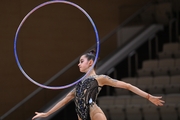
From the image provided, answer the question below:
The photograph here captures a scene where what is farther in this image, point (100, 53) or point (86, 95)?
point (100, 53)

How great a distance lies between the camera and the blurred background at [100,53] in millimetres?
10688

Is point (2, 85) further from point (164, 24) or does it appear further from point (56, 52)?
point (164, 24)

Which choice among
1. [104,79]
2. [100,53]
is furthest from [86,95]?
[100,53]

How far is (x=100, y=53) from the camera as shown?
39.4ft

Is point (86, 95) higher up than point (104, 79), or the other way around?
point (104, 79)

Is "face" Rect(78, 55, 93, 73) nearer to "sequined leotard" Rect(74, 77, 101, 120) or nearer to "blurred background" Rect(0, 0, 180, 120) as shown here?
"sequined leotard" Rect(74, 77, 101, 120)

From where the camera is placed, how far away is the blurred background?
1069 cm

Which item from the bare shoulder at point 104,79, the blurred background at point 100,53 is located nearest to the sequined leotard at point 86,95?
the bare shoulder at point 104,79

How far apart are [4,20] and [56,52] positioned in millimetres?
1758

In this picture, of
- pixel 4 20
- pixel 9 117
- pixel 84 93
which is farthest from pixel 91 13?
pixel 84 93

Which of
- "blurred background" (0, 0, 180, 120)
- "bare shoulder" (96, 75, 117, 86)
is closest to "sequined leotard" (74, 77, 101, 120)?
"bare shoulder" (96, 75, 117, 86)

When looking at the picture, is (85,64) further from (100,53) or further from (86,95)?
(100,53)

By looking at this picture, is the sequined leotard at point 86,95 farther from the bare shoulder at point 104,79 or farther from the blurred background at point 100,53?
the blurred background at point 100,53

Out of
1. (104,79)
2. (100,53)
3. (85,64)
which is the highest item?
(85,64)
